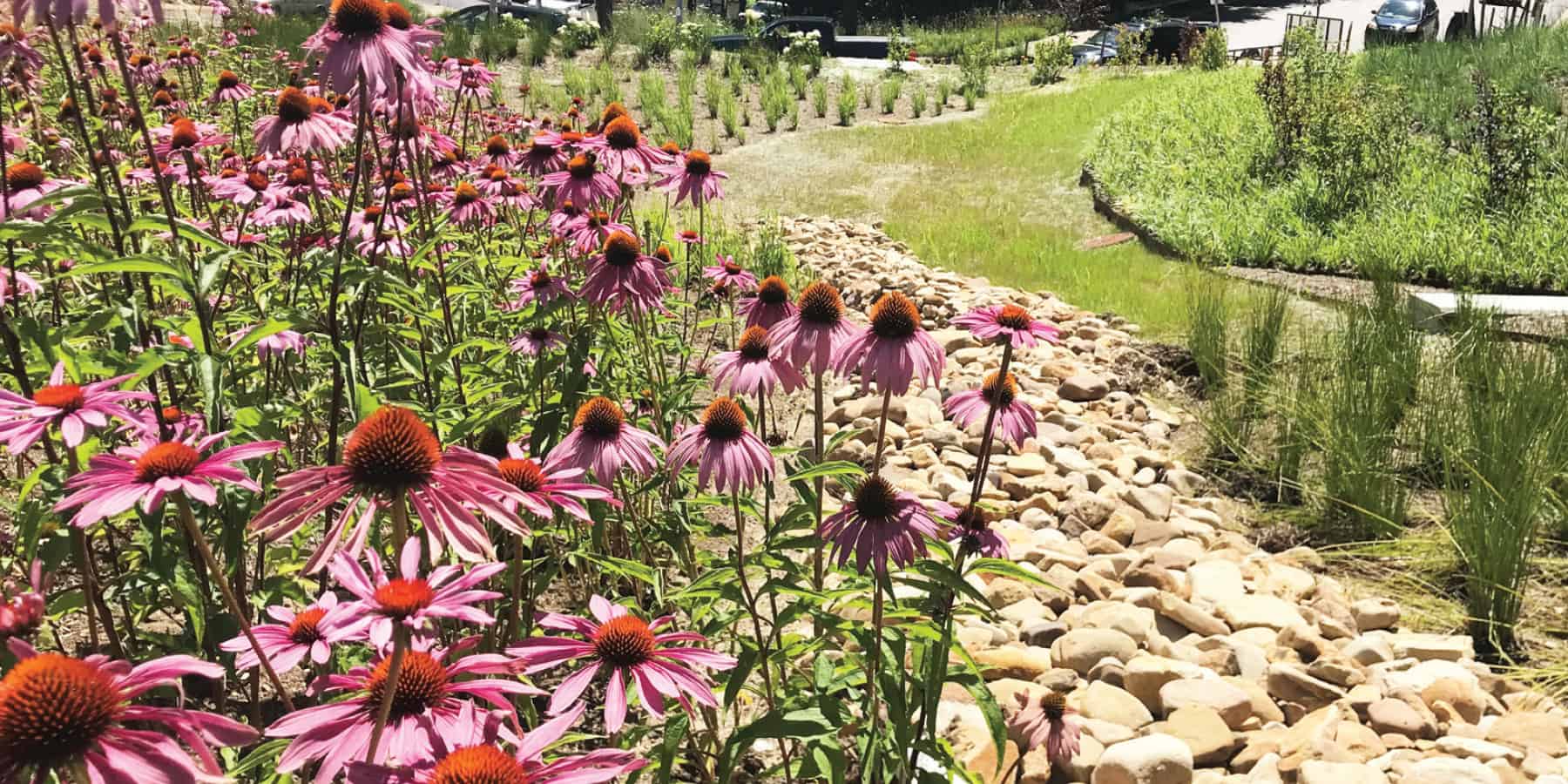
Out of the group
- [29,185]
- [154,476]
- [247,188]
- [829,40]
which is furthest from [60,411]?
[829,40]

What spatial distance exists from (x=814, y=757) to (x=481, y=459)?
2.63 feet

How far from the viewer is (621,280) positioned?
199 centimetres

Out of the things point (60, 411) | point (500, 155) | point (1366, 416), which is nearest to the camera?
point (60, 411)

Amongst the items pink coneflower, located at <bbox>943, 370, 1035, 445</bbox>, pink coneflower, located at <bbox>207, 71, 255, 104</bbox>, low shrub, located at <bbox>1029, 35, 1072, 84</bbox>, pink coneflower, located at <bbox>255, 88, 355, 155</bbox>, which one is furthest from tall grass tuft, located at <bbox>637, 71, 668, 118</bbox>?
pink coneflower, located at <bbox>943, 370, 1035, 445</bbox>

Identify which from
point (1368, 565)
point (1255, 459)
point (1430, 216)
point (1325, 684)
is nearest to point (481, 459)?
point (1325, 684)

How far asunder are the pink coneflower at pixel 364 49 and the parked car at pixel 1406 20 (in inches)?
705

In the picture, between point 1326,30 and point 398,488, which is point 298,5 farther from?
point 398,488

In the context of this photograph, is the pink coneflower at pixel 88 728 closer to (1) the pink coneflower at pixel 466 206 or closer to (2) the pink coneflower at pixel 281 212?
(2) the pink coneflower at pixel 281 212

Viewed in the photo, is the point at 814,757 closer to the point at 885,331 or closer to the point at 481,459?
the point at 885,331

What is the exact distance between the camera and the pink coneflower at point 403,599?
2.60 ft

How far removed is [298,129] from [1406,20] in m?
19.8

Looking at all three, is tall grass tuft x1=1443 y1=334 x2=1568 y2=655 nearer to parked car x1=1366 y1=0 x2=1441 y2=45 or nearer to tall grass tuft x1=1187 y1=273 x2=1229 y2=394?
tall grass tuft x1=1187 y1=273 x2=1229 y2=394

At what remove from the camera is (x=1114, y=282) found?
5129 mm

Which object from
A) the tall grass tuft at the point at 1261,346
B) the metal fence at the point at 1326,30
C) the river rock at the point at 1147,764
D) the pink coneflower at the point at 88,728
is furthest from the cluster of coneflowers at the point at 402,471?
the metal fence at the point at 1326,30
